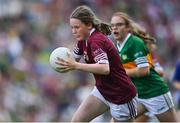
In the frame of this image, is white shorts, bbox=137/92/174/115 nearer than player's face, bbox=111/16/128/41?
No

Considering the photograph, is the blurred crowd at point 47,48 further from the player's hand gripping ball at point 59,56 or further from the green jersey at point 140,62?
the player's hand gripping ball at point 59,56

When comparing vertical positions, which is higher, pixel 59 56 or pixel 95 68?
pixel 59 56

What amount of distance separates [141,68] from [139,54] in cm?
17

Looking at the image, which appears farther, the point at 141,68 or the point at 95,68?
the point at 141,68

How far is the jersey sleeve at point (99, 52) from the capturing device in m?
9.43

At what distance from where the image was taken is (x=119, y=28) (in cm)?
1095

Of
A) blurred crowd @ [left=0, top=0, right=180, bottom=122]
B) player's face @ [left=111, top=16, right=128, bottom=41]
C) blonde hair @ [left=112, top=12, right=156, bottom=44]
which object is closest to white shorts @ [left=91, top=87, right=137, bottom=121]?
player's face @ [left=111, top=16, right=128, bottom=41]

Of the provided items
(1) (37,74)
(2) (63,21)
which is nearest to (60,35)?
(2) (63,21)

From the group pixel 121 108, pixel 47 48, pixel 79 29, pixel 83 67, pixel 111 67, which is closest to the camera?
pixel 83 67

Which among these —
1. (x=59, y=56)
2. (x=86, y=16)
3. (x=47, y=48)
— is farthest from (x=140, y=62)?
(x=47, y=48)

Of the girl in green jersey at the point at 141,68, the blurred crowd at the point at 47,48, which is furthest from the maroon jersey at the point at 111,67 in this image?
the blurred crowd at the point at 47,48

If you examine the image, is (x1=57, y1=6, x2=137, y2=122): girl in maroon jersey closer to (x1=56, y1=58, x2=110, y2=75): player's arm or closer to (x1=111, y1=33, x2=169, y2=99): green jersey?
(x1=56, y1=58, x2=110, y2=75): player's arm

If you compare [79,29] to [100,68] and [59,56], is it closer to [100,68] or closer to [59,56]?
[59,56]

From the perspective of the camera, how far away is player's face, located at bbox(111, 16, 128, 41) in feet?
35.9
